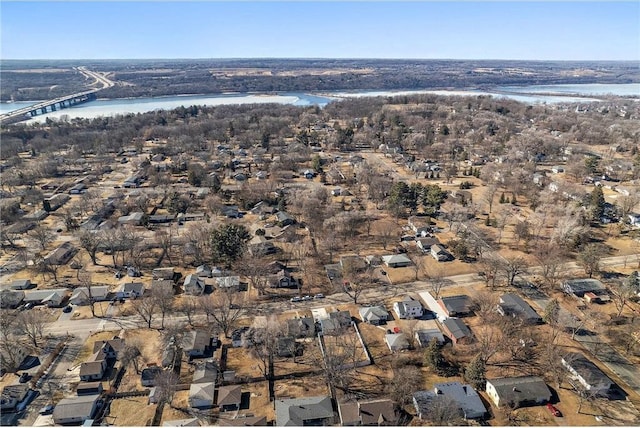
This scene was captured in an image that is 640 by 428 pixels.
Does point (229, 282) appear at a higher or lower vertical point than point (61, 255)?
lower

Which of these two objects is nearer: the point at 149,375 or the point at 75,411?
the point at 75,411

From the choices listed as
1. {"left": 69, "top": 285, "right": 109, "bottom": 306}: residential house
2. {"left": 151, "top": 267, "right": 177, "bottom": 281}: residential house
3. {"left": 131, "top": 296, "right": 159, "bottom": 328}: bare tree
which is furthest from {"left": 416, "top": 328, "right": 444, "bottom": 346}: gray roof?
{"left": 69, "top": 285, "right": 109, "bottom": 306}: residential house

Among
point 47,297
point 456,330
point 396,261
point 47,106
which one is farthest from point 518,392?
point 47,106

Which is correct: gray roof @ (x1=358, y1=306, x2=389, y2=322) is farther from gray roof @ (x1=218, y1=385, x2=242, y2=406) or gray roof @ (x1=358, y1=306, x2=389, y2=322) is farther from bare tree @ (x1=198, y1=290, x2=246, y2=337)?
gray roof @ (x1=218, y1=385, x2=242, y2=406)

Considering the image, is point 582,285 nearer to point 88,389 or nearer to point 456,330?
point 456,330

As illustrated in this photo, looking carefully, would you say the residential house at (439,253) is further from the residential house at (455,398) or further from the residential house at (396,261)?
the residential house at (455,398)

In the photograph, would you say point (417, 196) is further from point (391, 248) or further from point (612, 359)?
point (612, 359)


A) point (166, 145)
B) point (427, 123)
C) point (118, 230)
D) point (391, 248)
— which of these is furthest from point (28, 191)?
point (427, 123)
